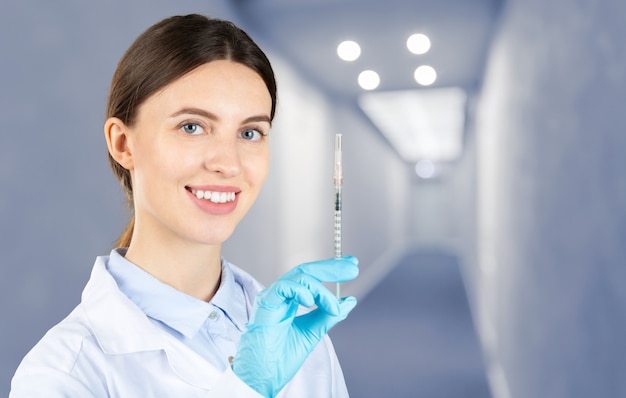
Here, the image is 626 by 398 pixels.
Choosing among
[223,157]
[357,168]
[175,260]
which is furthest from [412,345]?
[223,157]

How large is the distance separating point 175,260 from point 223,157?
239 mm

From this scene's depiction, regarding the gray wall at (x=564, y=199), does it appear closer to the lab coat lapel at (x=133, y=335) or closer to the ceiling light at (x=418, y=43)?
the ceiling light at (x=418, y=43)

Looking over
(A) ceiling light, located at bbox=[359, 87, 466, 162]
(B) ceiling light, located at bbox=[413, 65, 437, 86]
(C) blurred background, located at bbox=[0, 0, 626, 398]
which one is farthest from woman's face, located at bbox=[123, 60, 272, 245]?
(A) ceiling light, located at bbox=[359, 87, 466, 162]

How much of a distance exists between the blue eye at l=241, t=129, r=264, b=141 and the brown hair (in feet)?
0.43

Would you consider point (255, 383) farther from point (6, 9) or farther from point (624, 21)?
point (6, 9)

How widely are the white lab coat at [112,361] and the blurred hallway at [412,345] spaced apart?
2447 mm

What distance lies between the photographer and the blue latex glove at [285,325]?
0.91 metres

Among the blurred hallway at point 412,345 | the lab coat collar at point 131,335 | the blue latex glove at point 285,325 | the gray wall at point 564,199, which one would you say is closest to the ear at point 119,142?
the lab coat collar at point 131,335

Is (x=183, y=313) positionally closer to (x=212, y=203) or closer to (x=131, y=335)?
(x=131, y=335)

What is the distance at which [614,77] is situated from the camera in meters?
1.16

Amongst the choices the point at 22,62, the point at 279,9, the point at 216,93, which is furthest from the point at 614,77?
the point at 279,9

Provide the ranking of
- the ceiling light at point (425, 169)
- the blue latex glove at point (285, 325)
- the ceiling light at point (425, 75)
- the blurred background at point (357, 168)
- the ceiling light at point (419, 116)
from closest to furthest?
the blue latex glove at point (285, 325)
the blurred background at point (357, 168)
the ceiling light at point (425, 75)
the ceiling light at point (419, 116)
the ceiling light at point (425, 169)

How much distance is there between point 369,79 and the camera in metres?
4.50

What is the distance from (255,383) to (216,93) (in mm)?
524
